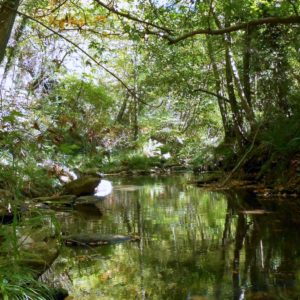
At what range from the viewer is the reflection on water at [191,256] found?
3.74 metres

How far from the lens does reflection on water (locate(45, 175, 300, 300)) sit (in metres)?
3.74

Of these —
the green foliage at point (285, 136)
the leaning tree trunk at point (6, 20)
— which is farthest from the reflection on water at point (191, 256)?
the green foliage at point (285, 136)

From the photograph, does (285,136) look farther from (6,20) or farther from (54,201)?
(6,20)

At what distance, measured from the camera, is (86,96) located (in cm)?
2152

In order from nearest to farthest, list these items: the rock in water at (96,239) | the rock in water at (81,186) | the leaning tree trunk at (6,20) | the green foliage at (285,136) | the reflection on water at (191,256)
A: the reflection on water at (191,256) < the leaning tree trunk at (6,20) < the rock in water at (96,239) < the green foliage at (285,136) < the rock in water at (81,186)

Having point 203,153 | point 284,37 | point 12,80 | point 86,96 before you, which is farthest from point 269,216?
point 86,96

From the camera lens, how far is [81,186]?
437 inches

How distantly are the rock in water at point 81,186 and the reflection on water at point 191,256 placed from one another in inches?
104

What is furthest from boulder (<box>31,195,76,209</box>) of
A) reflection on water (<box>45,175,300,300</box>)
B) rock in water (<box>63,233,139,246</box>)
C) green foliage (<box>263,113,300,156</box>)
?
green foliage (<box>263,113,300,156</box>)

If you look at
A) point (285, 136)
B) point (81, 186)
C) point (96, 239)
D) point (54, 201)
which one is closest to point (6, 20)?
point (54, 201)

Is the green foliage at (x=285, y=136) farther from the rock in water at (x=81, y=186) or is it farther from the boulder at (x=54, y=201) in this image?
the boulder at (x=54, y=201)

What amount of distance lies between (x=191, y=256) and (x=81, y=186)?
6628mm

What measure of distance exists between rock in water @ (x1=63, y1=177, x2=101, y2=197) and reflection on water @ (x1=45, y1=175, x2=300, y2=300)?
8.69 ft

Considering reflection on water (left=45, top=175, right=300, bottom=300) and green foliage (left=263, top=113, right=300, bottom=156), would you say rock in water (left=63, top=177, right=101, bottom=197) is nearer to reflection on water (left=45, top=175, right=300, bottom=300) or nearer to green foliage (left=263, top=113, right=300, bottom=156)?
reflection on water (left=45, top=175, right=300, bottom=300)
